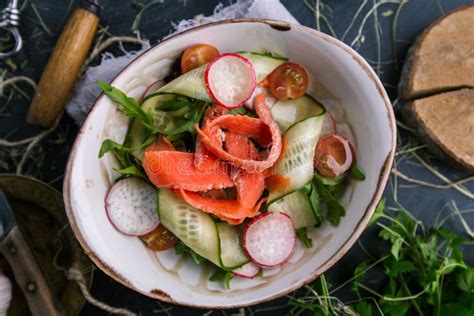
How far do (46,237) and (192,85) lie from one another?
33.7 inches

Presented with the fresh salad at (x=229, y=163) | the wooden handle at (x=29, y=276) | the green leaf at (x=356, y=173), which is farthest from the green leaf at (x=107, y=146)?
the green leaf at (x=356, y=173)

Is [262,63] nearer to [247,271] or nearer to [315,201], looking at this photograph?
[315,201]

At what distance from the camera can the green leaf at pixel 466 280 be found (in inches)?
81.0

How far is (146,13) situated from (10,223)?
908 millimetres

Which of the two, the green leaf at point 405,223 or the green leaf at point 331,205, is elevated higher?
the green leaf at point 331,205

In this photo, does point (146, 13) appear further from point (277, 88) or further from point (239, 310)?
point (239, 310)

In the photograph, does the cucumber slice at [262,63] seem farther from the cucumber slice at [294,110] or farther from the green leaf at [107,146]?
the green leaf at [107,146]

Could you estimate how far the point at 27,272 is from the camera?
1.96 meters

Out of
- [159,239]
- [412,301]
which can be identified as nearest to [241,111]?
[159,239]

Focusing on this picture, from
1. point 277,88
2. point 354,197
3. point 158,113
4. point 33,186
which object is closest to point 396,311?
point 354,197

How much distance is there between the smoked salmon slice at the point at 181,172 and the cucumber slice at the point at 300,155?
6.9 inches

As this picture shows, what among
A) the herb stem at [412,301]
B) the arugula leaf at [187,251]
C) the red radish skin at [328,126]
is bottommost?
the herb stem at [412,301]

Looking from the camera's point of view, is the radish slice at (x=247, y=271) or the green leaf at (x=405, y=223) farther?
the green leaf at (x=405, y=223)

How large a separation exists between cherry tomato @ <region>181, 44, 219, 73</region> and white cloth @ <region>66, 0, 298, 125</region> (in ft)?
1.11
